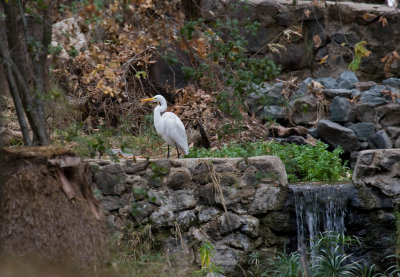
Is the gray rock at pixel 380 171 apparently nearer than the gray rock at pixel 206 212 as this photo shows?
No

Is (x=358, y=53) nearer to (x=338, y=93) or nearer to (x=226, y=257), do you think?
(x=226, y=257)

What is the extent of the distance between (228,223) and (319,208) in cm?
128

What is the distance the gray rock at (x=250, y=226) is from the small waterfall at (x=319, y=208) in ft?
1.97

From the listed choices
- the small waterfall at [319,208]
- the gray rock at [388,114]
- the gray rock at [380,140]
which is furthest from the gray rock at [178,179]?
the gray rock at [388,114]

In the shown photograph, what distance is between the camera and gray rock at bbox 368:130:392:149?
940 cm

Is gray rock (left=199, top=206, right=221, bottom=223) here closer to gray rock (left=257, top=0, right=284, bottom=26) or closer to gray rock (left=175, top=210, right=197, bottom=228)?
gray rock (left=175, top=210, right=197, bottom=228)

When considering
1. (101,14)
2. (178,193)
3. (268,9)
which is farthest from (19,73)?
(268,9)

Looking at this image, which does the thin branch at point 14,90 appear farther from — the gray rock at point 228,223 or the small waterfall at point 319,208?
the small waterfall at point 319,208

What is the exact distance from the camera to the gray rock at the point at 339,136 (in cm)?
919

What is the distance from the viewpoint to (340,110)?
9852 mm

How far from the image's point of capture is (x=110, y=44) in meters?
10.7

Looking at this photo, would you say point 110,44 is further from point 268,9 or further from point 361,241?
point 361,241

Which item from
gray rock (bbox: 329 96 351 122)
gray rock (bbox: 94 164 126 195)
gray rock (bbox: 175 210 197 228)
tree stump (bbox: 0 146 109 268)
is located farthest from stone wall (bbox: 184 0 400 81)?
tree stump (bbox: 0 146 109 268)

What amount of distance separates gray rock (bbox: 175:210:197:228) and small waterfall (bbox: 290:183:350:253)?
1351 millimetres
